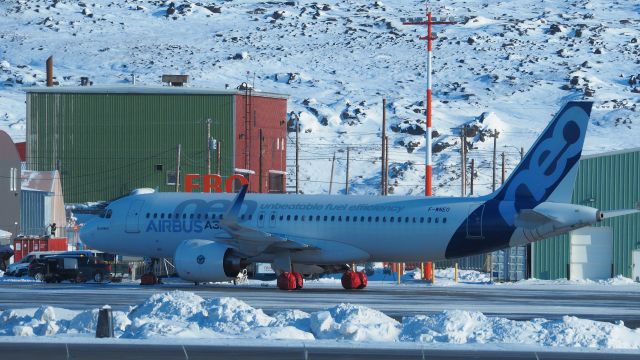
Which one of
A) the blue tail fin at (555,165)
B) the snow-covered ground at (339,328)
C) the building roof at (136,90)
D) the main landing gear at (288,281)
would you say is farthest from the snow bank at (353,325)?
the building roof at (136,90)

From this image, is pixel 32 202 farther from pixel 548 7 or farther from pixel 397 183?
pixel 548 7

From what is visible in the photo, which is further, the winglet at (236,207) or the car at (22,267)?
the car at (22,267)

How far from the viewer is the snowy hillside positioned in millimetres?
134625

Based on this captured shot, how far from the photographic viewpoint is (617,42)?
174 meters

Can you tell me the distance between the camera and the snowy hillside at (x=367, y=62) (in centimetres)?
13462

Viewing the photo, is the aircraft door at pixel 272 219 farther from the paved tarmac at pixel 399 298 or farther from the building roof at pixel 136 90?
the building roof at pixel 136 90

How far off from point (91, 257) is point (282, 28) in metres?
125

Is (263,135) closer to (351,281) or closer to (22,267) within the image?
(22,267)

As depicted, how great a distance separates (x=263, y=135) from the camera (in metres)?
97.2

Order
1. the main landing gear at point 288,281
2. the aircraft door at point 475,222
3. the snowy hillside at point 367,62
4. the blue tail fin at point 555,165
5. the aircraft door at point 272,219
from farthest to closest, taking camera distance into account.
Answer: the snowy hillside at point 367,62 → the aircraft door at point 272,219 → the main landing gear at point 288,281 → the aircraft door at point 475,222 → the blue tail fin at point 555,165

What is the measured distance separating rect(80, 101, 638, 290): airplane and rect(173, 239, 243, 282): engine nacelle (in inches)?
1.4

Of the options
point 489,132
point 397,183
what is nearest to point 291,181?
point 397,183

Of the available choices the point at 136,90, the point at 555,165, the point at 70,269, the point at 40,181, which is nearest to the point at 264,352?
the point at 555,165

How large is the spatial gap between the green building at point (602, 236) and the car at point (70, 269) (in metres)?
19.9
